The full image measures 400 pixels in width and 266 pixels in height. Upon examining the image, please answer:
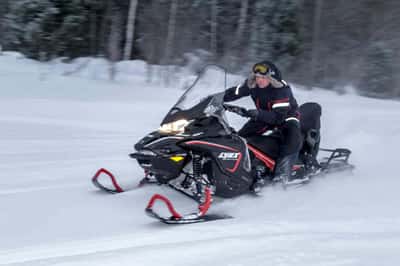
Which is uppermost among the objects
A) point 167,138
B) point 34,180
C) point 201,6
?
point 201,6

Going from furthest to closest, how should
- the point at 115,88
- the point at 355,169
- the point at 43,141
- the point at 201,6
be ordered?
the point at 201,6
the point at 115,88
the point at 43,141
the point at 355,169

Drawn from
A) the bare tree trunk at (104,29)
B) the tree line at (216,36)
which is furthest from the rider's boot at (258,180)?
the bare tree trunk at (104,29)

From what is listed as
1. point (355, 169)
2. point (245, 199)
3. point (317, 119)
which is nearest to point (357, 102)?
point (355, 169)

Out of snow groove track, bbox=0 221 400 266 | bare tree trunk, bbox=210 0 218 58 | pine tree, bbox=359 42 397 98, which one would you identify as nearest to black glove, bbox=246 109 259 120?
snow groove track, bbox=0 221 400 266

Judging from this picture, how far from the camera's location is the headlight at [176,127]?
486 cm

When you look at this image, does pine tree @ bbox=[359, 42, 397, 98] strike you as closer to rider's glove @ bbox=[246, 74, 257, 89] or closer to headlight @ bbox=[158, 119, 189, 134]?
rider's glove @ bbox=[246, 74, 257, 89]

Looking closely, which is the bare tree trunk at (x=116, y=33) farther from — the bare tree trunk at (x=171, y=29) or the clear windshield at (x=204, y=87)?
the clear windshield at (x=204, y=87)

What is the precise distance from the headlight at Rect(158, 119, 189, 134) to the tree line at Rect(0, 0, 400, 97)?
1082cm

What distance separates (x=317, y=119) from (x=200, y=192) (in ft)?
6.15

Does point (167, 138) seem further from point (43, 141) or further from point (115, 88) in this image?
point (115, 88)

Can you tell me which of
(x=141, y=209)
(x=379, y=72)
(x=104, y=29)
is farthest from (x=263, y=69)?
(x=104, y=29)

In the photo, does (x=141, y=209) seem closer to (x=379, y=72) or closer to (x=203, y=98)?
(x=203, y=98)

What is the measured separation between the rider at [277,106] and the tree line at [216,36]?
9975mm

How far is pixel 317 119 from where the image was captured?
20.5 ft
